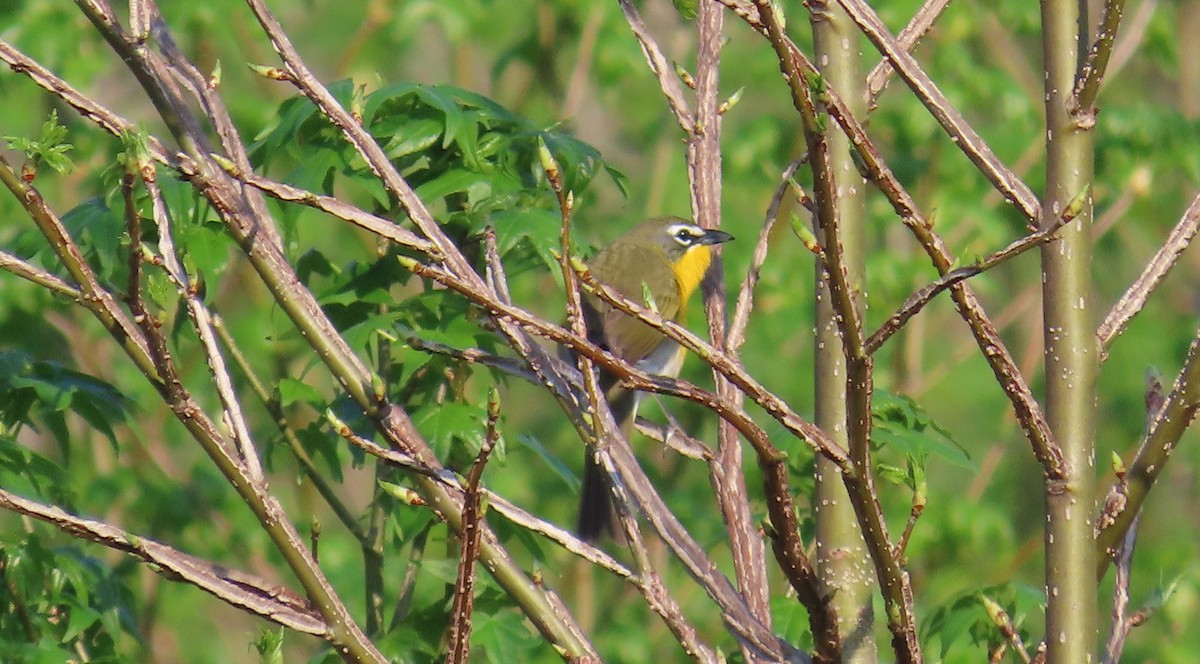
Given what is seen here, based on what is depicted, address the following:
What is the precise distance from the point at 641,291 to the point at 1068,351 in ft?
9.55

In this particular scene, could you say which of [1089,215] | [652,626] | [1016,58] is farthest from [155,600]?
[1016,58]

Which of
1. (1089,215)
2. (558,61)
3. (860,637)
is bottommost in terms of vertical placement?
(860,637)

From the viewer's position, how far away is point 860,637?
201 cm

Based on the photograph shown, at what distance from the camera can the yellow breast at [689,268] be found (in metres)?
6.27

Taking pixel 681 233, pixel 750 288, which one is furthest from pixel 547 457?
pixel 681 233

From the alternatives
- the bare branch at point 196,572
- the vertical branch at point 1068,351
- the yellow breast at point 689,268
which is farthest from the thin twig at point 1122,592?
the yellow breast at point 689,268

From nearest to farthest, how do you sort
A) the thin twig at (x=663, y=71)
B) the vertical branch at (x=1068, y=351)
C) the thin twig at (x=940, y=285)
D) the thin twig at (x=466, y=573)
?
1. the thin twig at (x=940, y=285)
2. the thin twig at (x=466, y=573)
3. the vertical branch at (x=1068, y=351)
4. the thin twig at (x=663, y=71)

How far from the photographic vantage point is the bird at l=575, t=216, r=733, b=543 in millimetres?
5137

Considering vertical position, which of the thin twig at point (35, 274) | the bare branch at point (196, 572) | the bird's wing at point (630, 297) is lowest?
the bare branch at point (196, 572)

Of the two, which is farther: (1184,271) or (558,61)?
(1184,271)

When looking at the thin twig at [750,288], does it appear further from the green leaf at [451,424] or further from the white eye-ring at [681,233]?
the white eye-ring at [681,233]

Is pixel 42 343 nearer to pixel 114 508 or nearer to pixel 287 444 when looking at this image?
pixel 114 508

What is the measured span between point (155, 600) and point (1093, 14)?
496 cm

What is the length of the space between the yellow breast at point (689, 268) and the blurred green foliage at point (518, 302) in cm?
52
